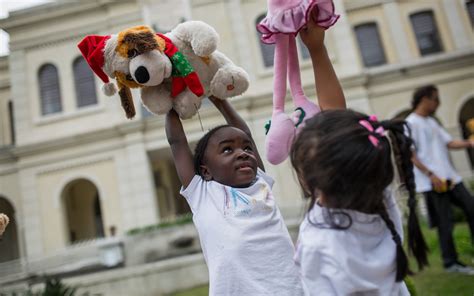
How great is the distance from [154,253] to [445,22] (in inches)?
507

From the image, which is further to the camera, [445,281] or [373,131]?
[445,281]

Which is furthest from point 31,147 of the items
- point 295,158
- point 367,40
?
point 295,158

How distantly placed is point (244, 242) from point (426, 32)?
15506 millimetres

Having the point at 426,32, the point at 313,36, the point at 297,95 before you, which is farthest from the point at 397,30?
the point at 313,36

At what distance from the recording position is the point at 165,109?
2.07 meters

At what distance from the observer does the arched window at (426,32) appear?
14.7 m

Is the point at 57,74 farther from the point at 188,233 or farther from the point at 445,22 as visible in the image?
the point at 445,22

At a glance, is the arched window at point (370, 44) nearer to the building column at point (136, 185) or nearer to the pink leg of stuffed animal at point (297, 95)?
the building column at point (136, 185)

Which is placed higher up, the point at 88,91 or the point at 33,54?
the point at 33,54

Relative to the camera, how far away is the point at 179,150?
2014mm

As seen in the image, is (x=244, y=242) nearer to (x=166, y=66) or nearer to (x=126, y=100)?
(x=166, y=66)

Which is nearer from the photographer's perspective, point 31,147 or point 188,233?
point 188,233

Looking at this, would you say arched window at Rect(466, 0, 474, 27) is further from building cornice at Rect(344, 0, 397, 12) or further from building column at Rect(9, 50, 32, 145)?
building column at Rect(9, 50, 32, 145)

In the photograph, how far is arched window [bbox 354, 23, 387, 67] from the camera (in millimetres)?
14875
